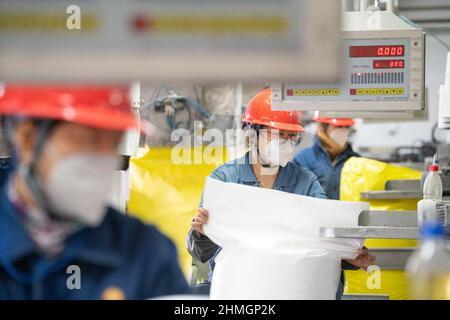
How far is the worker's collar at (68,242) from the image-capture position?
7.90ft

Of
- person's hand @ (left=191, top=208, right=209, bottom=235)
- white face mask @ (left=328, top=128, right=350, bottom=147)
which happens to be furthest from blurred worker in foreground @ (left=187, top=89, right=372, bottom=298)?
white face mask @ (left=328, top=128, right=350, bottom=147)

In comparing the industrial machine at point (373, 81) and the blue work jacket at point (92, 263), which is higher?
the industrial machine at point (373, 81)

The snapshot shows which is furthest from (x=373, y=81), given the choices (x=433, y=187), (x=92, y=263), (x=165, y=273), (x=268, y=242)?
(x=92, y=263)

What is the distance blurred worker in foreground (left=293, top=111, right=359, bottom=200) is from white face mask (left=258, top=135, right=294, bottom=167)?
7.35 feet

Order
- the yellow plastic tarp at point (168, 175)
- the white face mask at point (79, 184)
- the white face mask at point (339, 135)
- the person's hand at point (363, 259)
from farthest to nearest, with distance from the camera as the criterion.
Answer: the white face mask at point (339, 135)
the yellow plastic tarp at point (168, 175)
the person's hand at point (363, 259)
the white face mask at point (79, 184)

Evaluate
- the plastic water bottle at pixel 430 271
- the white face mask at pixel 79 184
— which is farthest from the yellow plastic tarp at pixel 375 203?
the white face mask at pixel 79 184

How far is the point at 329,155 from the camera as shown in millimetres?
6699

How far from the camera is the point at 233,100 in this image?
237 inches

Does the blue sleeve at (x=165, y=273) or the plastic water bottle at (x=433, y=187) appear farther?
the plastic water bottle at (x=433, y=187)

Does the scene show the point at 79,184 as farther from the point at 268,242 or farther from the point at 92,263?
the point at 268,242

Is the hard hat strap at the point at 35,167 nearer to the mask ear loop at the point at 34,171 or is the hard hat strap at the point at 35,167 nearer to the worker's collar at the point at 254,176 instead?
the mask ear loop at the point at 34,171

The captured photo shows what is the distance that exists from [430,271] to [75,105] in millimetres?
1014
